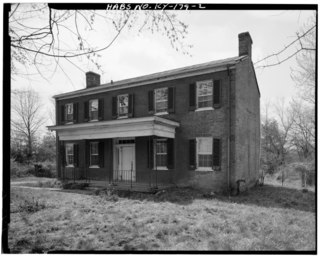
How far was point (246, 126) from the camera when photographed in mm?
10812

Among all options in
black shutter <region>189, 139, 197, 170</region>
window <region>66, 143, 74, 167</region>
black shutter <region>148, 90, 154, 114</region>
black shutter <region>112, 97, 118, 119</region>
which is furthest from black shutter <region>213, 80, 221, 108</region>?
window <region>66, 143, 74, 167</region>

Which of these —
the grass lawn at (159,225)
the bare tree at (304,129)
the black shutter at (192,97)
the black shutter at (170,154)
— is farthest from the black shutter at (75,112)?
the bare tree at (304,129)

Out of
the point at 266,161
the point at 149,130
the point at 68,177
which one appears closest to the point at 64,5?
the point at 149,130

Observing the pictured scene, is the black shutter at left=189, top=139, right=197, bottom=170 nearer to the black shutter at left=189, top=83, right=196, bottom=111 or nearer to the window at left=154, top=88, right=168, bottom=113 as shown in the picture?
the black shutter at left=189, top=83, right=196, bottom=111

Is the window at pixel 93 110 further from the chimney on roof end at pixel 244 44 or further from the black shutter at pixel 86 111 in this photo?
the chimney on roof end at pixel 244 44

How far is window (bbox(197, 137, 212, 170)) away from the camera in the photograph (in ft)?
32.3

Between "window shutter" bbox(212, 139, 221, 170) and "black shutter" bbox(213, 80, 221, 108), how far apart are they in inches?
60.3

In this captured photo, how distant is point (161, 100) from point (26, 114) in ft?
19.7

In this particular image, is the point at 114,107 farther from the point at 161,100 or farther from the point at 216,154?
the point at 216,154

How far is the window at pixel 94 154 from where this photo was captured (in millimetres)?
12906

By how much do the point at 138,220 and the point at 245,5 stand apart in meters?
5.04

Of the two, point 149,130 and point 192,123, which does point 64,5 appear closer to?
point 149,130

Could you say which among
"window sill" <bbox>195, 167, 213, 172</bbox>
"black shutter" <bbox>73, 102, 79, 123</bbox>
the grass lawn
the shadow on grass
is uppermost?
"black shutter" <bbox>73, 102, 79, 123</bbox>

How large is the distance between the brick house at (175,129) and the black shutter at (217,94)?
4cm
